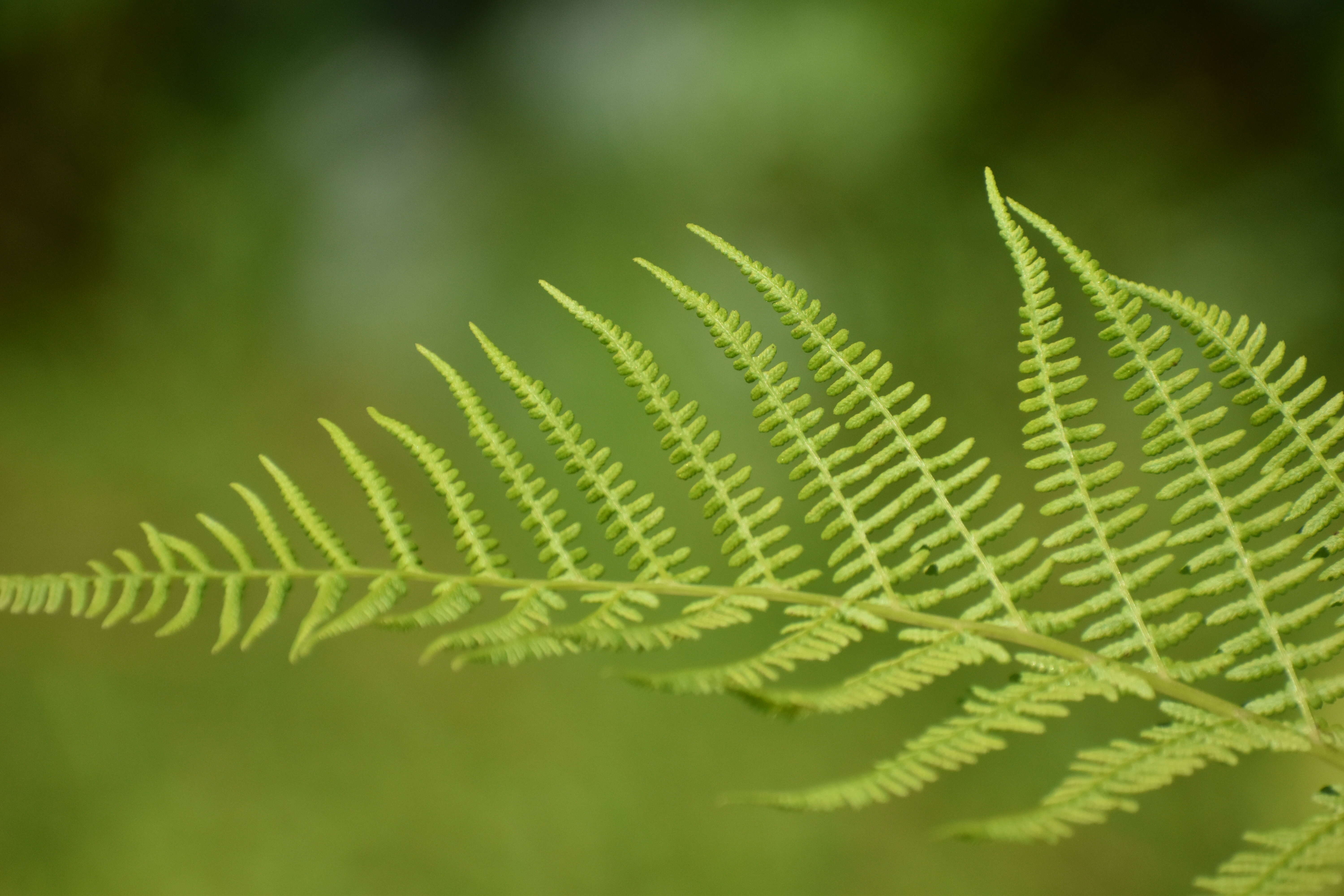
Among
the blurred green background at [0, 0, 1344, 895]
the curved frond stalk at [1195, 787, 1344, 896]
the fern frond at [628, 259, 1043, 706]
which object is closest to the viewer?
the curved frond stalk at [1195, 787, 1344, 896]

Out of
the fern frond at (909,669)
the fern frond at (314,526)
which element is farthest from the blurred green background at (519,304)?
the fern frond at (314,526)

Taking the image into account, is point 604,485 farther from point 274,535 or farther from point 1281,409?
point 1281,409

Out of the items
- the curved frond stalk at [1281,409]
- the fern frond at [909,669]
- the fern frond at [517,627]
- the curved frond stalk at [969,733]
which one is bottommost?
the curved frond stalk at [969,733]

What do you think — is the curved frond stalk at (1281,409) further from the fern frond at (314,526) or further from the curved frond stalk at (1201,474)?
the fern frond at (314,526)

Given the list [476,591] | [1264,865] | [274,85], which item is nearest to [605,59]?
[274,85]

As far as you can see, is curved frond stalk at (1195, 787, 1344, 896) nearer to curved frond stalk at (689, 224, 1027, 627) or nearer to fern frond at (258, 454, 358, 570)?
curved frond stalk at (689, 224, 1027, 627)

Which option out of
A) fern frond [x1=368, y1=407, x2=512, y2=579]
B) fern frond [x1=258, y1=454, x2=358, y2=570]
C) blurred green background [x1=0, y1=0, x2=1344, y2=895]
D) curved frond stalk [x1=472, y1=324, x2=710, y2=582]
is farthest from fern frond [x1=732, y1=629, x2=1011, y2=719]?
blurred green background [x1=0, y1=0, x2=1344, y2=895]

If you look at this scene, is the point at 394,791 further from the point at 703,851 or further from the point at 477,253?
the point at 477,253
